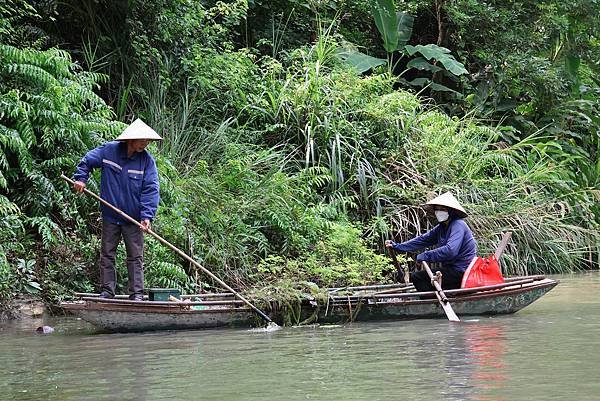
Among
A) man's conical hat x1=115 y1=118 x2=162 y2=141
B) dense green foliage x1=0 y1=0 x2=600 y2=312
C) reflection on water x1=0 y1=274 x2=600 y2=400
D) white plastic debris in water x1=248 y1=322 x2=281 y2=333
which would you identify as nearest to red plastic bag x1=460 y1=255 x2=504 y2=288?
reflection on water x1=0 y1=274 x2=600 y2=400

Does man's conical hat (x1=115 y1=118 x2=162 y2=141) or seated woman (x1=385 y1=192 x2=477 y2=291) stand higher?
man's conical hat (x1=115 y1=118 x2=162 y2=141)

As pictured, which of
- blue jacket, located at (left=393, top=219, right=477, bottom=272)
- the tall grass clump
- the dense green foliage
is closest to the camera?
blue jacket, located at (left=393, top=219, right=477, bottom=272)

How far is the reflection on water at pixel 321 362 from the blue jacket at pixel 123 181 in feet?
4.18

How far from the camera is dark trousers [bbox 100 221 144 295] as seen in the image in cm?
952

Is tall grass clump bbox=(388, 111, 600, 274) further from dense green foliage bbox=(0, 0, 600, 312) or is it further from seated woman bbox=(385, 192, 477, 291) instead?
seated woman bbox=(385, 192, 477, 291)

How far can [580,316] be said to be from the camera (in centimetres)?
968

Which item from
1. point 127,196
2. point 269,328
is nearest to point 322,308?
point 269,328

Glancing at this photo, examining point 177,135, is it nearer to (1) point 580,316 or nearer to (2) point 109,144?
(2) point 109,144

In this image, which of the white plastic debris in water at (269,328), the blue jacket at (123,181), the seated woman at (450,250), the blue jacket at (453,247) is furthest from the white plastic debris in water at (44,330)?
the blue jacket at (453,247)

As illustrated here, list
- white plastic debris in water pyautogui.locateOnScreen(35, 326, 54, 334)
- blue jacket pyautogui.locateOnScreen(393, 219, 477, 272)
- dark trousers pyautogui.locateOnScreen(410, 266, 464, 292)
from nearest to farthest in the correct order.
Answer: white plastic debris in water pyautogui.locateOnScreen(35, 326, 54, 334), blue jacket pyautogui.locateOnScreen(393, 219, 477, 272), dark trousers pyautogui.locateOnScreen(410, 266, 464, 292)

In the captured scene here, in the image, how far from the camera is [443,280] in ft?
34.2

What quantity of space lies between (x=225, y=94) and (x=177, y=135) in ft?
5.74

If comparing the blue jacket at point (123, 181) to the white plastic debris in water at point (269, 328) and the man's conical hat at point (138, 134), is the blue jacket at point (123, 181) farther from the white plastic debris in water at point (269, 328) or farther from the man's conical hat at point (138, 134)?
the white plastic debris in water at point (269, 328)

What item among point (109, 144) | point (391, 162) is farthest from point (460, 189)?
point (109, 144)
